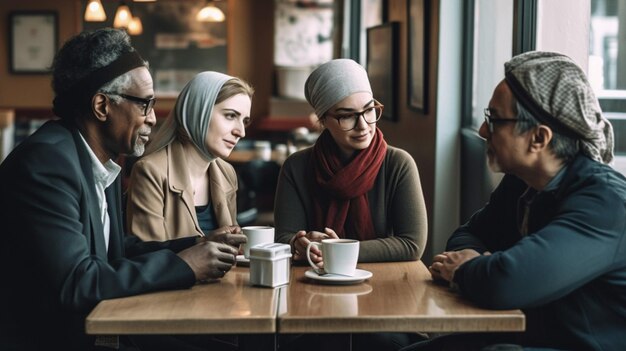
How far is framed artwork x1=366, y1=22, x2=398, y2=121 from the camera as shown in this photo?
6.66 m

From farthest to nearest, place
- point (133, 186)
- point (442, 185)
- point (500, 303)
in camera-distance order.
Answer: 1. point (442, 185)
2. point (133, 186)
3. point (500, 303)

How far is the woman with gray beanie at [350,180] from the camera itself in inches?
121

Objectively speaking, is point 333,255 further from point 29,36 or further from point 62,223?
point 29,36

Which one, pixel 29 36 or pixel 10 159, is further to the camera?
pixel 29 36

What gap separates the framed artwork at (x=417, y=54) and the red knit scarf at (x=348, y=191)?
2.34 meters

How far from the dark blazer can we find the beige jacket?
72 cm

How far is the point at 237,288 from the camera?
7.80ft

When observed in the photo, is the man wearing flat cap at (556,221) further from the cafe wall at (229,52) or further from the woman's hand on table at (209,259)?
the cafe wall at (229,52)

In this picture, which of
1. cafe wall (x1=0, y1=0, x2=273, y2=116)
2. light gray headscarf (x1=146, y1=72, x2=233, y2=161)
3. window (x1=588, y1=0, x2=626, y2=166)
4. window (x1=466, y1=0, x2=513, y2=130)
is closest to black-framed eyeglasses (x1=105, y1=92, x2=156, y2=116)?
light gray headscarf (x1=146, y1=72, x2=233, y2=161)

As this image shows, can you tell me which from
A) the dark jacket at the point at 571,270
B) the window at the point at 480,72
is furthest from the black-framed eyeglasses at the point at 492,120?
the window at the point at 480,72

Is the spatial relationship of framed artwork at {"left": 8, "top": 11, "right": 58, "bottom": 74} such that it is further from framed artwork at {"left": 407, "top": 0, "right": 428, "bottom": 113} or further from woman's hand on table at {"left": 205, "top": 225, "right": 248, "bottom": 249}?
woman's hand on table at {"left": 205, "top": 225, "right": 248, "bottom": 249}

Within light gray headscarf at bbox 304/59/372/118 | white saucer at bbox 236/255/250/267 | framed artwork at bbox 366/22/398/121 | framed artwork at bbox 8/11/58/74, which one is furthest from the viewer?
framed artwork at bbox 8/11/58/74

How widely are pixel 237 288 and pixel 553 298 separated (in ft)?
2.69

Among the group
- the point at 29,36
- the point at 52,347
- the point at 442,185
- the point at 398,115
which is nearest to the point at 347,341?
the point at 52,347
